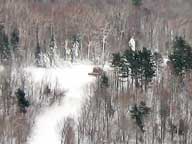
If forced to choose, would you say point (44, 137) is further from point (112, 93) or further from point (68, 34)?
point (68, 34)

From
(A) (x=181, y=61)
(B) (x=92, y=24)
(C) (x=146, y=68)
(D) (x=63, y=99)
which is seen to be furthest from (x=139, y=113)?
(B) (x=92, y=24)

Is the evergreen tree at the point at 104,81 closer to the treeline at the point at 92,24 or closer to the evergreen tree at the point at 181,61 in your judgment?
the evergreen tree at the point at 181,61

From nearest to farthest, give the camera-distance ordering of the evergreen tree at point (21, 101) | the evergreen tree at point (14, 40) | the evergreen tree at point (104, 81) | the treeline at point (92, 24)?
the evergreen tree at point (21, 101) < the evergreen tree at point (104, 81) < the evergreen tree at point (14, 40) < the treeline at point (92, 24)

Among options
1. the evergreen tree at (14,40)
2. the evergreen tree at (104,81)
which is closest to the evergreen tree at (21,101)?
the evergreen tree at (104,81)

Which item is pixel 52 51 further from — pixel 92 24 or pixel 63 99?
pixel 63 99

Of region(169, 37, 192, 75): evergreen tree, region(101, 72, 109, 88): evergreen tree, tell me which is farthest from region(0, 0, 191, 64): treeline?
region(101, 72, 109, 88): evergreen tree

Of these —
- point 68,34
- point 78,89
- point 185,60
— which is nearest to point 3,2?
point 68,34

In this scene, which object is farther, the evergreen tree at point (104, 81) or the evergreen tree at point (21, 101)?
the evergreen tree at point (104, 81)

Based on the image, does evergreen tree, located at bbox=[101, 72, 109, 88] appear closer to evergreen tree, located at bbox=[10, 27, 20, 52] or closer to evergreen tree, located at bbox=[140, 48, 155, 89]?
evergreen tree, located at bbox=[140, 48, 155, 89]
